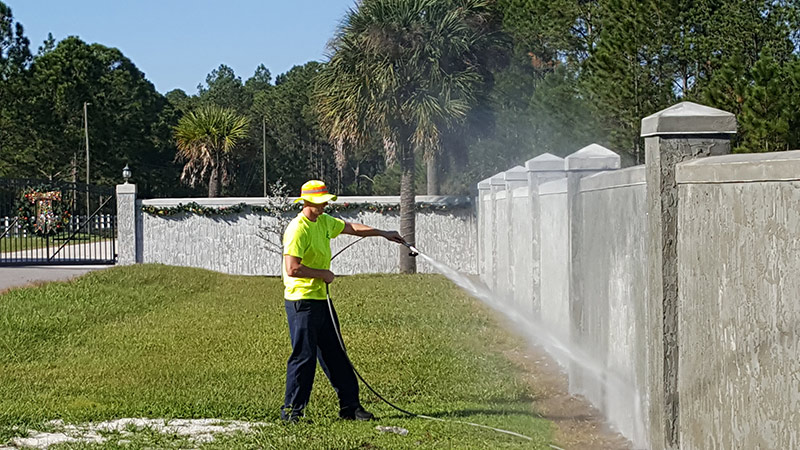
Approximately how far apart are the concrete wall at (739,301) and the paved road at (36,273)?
17989 mm

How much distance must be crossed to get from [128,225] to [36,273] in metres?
2.79

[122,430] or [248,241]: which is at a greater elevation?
[248,241]

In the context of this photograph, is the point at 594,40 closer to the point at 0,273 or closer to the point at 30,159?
the point at 0,273

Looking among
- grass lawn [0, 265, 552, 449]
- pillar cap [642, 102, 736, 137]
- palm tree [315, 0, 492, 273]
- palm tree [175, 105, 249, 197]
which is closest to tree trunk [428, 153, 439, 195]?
palm tree [315, 0, 492, 273]

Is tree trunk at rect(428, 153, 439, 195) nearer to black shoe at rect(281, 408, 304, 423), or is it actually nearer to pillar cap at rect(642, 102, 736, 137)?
black shoe at rect(281, 408, 304, 423)

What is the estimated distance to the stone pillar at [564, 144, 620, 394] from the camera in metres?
8.83

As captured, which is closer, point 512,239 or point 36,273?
point 512,239

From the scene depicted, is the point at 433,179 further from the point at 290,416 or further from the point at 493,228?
the point at 290,416

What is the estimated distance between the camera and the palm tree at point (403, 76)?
2362 centimetres

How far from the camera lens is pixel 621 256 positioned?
7.25 meters

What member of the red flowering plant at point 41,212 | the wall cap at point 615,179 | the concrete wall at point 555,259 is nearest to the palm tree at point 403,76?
the red flowering plant at point 41,212

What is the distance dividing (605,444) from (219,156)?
38230 millimetres

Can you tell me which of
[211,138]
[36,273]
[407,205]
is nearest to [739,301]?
[407,205]

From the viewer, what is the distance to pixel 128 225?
85.1 ft
